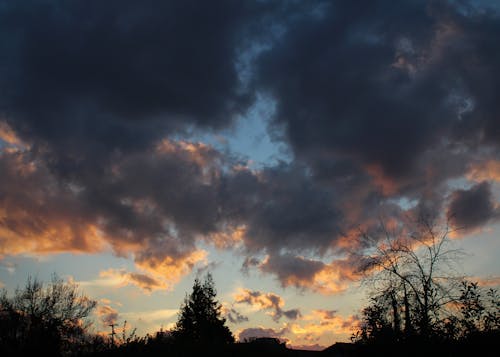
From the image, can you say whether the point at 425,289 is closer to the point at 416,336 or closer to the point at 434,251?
the point at 434,251

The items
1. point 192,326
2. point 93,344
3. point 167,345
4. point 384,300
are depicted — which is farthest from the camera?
point 192,326

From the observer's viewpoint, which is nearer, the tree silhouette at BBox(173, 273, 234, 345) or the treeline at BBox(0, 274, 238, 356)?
the treeline at BBox(0, 274, 238, 356)

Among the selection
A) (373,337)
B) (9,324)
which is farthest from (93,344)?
(9,324)

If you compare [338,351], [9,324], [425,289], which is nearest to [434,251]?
[425,289]

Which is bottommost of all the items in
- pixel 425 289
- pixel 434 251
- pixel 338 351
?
pixel 338 351

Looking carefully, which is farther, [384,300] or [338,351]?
[338,351]

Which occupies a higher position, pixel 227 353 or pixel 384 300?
pixel 384 300

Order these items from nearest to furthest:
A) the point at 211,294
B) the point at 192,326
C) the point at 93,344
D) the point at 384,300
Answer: the point at 93,344
the point at 384,300
the point at 192,326
the point at 211,294

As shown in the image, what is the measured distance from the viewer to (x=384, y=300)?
90.7ft

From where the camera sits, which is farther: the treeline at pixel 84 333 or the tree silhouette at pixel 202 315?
the tree silhouette at pixel 202 315

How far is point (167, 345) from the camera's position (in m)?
14.2

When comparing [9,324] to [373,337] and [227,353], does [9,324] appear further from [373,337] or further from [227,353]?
[373,337]

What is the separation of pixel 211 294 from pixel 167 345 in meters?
45.5

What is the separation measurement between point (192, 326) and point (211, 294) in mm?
5497
